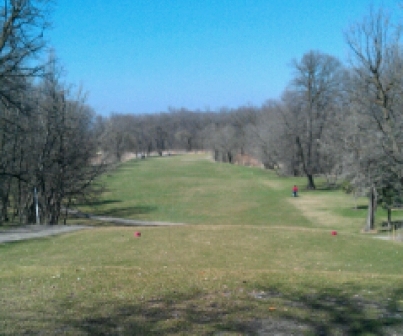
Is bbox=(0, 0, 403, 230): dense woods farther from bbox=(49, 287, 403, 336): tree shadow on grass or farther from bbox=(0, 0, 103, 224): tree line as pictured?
bbox=(49, 287, 403, 336): tree shadow on grass

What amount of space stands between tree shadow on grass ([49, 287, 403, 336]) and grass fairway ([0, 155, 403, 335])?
13 millimetres

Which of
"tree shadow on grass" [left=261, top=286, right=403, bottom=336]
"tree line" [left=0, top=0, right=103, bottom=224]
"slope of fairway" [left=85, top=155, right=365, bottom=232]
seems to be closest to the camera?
"tree shadow on grass" [left=261, top=286, right=403, bottom=336]

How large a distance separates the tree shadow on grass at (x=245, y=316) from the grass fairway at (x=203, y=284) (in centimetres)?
1

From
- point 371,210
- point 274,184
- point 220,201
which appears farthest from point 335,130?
point 274,184

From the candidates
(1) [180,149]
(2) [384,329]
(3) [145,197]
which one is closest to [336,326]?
(2) [384,329]

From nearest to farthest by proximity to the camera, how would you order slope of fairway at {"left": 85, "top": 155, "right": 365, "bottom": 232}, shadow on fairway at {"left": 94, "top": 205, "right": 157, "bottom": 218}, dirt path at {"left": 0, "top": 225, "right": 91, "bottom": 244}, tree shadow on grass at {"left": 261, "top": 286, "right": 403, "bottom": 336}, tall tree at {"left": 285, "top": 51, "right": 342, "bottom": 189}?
tree shadow on grass at {"left": 261, "top": 286, "right": 403, "bottom": 336}, dirt path at {"left": 0, "top": 225, "right": 91, "bottom": 244}, slope of fairway at {"left": 85, "top": 155, "right": 365, "bottom": 232}, shadow on fairway at {"left": 94, "top": 205, "right": 157, "bottom": 218}, tall tree at {"left": 285, "top": 51, "right": 342, "bottom": 189}

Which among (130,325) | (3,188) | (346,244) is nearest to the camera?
(130,325)

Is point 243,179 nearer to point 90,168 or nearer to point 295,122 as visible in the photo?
point 295,122

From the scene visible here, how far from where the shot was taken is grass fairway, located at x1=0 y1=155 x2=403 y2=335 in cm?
550

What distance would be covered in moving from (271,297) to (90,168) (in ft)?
86.4

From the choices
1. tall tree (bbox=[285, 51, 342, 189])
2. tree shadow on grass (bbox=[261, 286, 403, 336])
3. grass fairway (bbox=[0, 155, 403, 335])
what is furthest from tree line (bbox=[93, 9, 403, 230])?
tree shadow on grass (bbox=[261, 286, 403, 336])

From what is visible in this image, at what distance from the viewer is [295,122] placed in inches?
2359

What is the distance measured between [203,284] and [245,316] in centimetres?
164

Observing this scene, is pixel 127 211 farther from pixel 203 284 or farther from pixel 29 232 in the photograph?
pixel 203 284
